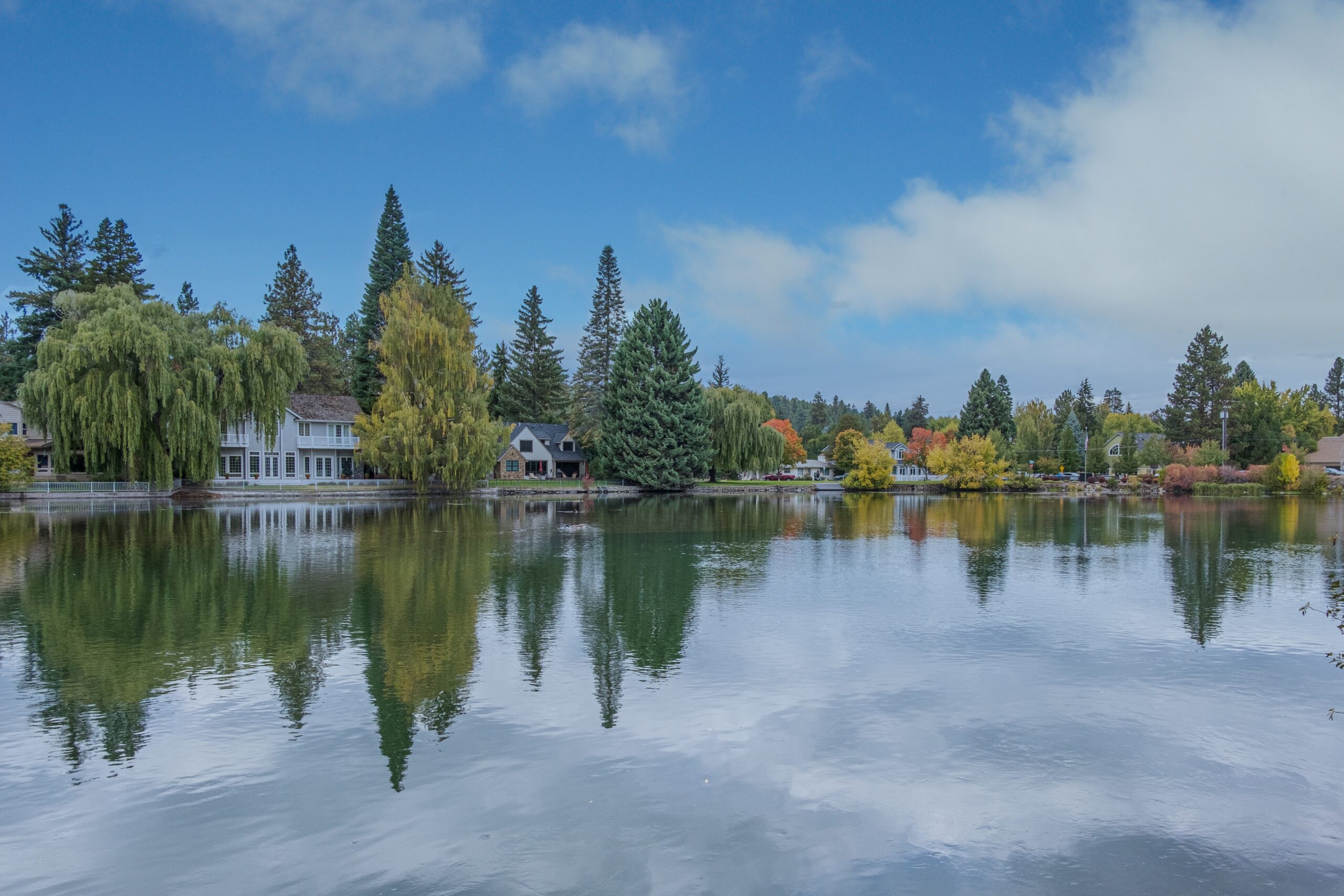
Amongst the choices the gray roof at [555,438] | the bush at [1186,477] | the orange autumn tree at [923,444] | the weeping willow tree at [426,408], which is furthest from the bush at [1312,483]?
the weeping willow tree at [426,408]

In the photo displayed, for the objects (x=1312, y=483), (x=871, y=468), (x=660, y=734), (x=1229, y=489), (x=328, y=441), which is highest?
(x=328, y=441)

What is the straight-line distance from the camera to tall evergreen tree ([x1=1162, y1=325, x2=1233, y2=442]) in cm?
7381

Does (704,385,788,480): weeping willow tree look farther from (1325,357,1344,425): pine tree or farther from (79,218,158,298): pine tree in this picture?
(1325,357,1344,425): pine tree

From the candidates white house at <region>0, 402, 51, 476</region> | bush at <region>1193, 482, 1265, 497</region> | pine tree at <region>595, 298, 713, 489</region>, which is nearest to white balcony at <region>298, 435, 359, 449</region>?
white house at <region>0, 402, 51, 476</region>

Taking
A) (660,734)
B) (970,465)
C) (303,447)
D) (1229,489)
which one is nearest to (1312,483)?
(1229,489)

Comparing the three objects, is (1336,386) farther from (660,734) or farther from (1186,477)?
(660,734)

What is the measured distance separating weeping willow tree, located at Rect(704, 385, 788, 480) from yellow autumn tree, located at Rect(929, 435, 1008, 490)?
14012mm

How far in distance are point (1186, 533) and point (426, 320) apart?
3898cm

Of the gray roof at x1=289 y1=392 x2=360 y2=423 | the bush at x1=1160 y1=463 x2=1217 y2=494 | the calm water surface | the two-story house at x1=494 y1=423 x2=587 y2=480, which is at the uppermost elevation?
the gray roof at x1=289 y1=392 x2=360 y2=423

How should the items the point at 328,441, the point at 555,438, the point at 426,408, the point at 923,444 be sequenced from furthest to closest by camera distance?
1. the point at 923,444
2. the point at 555,438
3. the point at 328,441
4. the point at 426,408

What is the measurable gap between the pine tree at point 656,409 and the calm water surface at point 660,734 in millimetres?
38825

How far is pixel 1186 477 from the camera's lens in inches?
2512

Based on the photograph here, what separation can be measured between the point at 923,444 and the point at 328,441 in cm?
6360

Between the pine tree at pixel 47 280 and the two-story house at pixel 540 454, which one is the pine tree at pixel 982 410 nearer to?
the two-story house at pixel 540 454
